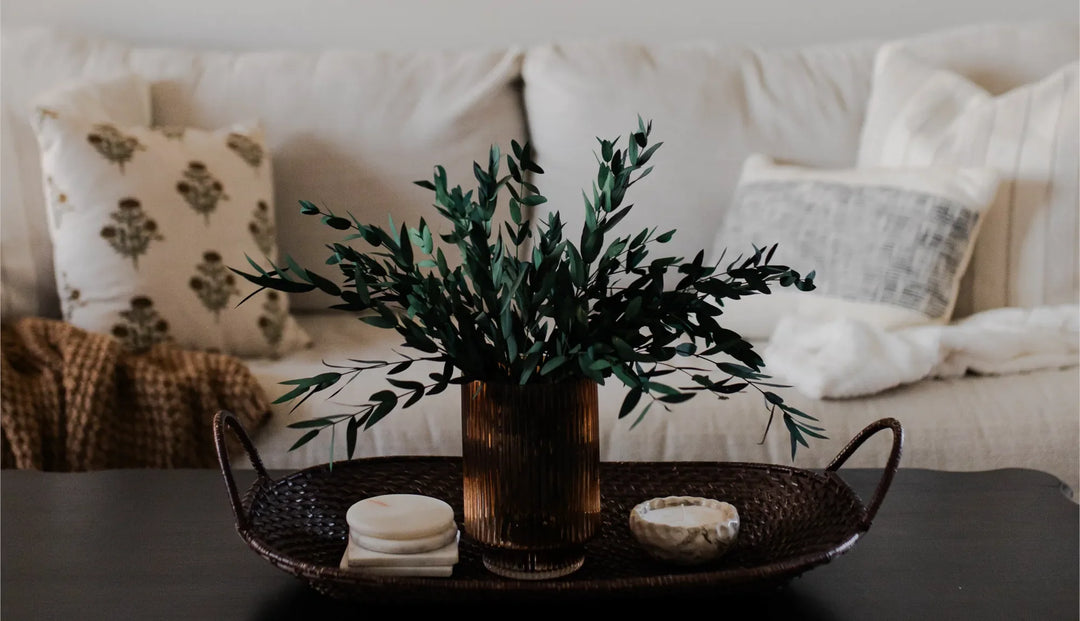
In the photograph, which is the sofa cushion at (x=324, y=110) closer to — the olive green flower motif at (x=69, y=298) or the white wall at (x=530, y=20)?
the white wall at (x=530, y=20)

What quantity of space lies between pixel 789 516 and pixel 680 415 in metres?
0.57

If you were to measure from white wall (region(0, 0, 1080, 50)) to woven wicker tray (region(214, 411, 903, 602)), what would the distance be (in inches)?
57.8

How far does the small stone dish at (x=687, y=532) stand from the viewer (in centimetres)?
78

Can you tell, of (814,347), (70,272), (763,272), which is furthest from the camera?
(70,272)

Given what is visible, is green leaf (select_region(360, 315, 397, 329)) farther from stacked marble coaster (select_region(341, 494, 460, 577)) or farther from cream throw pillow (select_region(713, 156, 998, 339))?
cream throw pillow (select_region(713, 156, 998, 339))

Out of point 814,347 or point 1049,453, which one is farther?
point 814,347

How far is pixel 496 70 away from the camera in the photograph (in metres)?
2.00

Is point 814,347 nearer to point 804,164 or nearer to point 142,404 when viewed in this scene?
point 804,164

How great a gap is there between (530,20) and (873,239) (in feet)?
3.09

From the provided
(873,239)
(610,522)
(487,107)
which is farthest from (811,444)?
(487,107)

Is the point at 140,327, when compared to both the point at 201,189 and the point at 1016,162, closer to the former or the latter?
the point at 201,189

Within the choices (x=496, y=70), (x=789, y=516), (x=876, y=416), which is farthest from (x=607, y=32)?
(x=789, y=516)

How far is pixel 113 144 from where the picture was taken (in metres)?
1.70

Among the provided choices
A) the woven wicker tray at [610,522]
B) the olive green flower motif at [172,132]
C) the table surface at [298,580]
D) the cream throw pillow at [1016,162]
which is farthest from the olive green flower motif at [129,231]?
the cream throw pillow at [1016,162]
